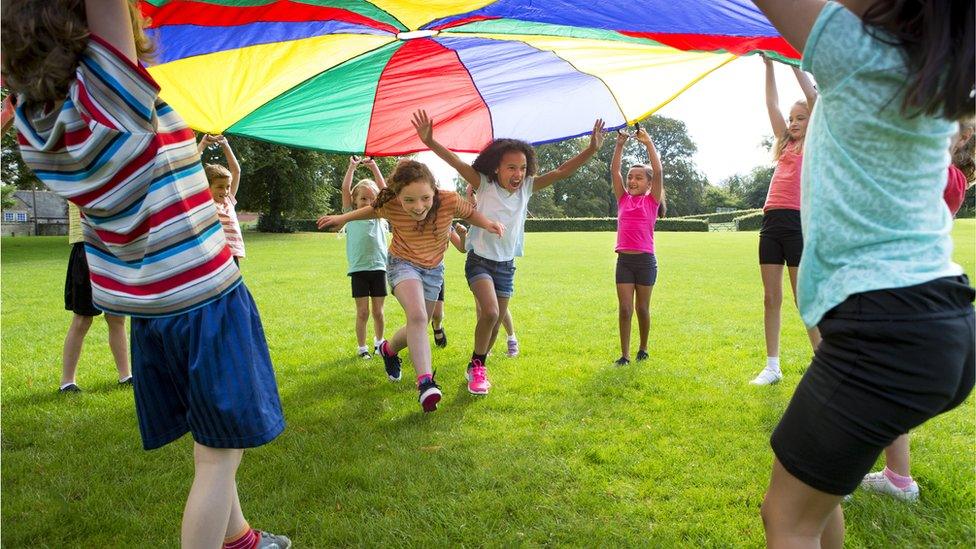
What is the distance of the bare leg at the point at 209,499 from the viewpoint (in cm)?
190

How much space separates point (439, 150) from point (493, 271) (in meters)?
0.96

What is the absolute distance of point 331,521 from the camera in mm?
2736

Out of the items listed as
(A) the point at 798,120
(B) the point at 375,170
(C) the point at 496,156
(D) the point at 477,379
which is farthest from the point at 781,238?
(B) the point at 375,170

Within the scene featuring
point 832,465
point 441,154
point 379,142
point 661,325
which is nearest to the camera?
point 832,465

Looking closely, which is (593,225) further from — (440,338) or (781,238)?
(781,238)

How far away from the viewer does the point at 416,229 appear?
4367 mm

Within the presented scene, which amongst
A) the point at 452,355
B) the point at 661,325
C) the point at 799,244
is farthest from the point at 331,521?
the point at 661,325

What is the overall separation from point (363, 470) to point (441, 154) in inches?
90.6

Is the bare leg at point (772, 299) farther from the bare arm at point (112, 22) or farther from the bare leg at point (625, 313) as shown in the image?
the bare arm at point (112, 22)

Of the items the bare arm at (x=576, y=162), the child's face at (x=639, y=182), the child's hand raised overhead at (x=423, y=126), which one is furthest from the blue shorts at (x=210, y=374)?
the child's face at (x=639, y=182)

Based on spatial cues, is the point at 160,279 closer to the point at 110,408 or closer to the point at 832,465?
the point at 832,465

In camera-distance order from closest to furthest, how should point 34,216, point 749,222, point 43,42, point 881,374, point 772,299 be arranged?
point 881,374, point 43,42, point 772,299, point 749,222, point 34,216

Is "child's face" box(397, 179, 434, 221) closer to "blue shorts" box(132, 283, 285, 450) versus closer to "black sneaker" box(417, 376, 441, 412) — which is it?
"black sneaker" box(417, 376, 441, 412)

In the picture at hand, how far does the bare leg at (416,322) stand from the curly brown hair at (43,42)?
2.50 m
